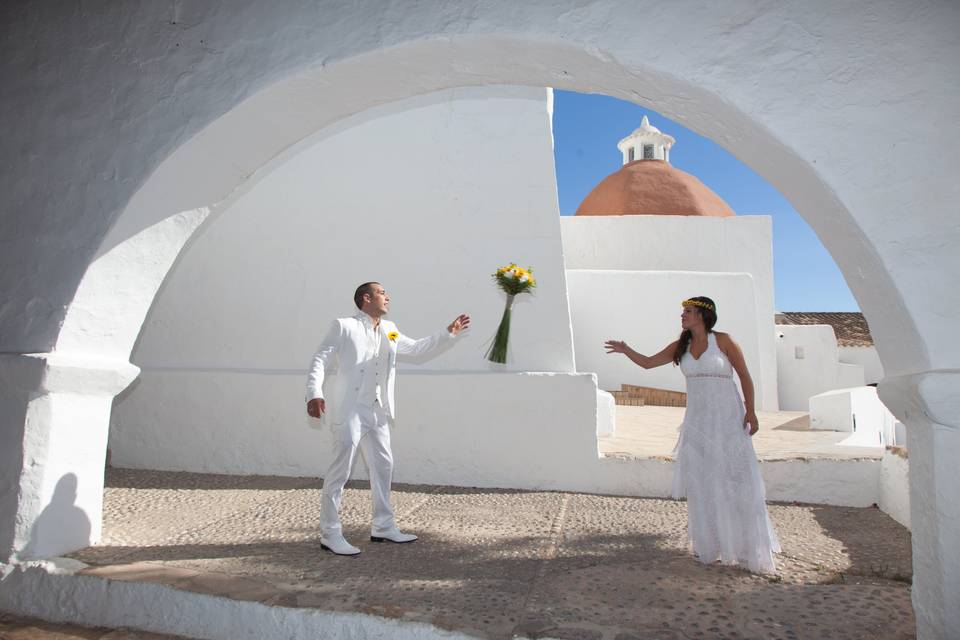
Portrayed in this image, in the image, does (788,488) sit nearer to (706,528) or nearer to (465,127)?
(706,528)

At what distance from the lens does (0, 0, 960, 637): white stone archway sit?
6.77 feet

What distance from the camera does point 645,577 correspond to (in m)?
3.07

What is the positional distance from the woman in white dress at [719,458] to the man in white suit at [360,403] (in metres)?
1.36

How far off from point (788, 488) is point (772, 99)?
3.65 m

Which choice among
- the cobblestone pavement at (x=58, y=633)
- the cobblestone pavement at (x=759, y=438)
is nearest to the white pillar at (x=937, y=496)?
the cobblestone pavement at (x=58, y=633)

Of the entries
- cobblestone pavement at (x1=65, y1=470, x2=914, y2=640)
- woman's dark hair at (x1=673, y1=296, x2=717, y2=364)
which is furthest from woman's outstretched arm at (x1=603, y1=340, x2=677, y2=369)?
cobblestone pavement at (x1=65, y1=470, x2=914, y2=640)

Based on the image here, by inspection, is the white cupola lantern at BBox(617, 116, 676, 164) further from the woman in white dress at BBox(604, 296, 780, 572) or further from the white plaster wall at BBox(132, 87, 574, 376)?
the woman in white dress at BBox(604, 296, 780, 572)

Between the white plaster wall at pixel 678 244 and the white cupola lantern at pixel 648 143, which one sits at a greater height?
the white cupola lantern at pixel 648 143

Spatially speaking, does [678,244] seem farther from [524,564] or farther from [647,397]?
[524,564]

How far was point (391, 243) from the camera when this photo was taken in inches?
225

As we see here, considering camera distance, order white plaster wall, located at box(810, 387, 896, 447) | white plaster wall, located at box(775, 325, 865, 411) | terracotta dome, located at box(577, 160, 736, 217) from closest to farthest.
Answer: white plaster wall, located at box(810, 387, 896, 447)
white plaster wall, located at box(775, 325, 865, 411)
terracotta dome, located at box(577, 160, 736, 217)

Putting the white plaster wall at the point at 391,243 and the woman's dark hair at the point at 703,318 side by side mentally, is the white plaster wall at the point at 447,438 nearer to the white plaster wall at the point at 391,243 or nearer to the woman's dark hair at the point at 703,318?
the white plaster wall at the point at 391,243

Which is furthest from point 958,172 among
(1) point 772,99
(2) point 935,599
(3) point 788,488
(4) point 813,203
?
(3) point 788,488

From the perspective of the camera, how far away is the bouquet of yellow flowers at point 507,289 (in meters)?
5.07
